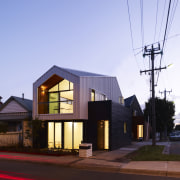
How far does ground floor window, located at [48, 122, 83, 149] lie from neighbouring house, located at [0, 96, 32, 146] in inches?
88.0

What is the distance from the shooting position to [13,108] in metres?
21.8

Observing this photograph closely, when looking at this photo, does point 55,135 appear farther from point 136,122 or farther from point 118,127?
point 136,122

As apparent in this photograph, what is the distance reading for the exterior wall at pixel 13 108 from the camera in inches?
838

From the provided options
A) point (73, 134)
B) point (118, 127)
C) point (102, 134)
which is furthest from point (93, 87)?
point (73, 134)

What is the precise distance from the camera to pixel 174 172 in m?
9.45

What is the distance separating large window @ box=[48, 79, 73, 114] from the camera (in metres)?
18.8

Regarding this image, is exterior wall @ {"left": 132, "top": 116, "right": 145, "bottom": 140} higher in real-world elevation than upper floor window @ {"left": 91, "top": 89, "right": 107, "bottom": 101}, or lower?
lower

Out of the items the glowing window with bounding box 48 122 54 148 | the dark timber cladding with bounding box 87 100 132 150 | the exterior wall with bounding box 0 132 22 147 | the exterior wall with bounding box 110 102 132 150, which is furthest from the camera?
the exterior wall with bounding box 0 132 22 147

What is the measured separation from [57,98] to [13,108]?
5.53m

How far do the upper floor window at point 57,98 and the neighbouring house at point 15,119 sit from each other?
6.78 feet

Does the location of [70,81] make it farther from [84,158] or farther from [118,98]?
[118,98]

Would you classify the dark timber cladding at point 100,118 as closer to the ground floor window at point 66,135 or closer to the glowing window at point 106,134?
the glowing window at point 106,134

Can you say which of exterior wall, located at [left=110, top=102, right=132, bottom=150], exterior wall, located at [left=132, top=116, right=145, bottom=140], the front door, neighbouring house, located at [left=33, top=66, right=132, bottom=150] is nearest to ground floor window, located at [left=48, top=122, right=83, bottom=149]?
neighbouring house, located at [left=33, top=66, right=132, bottom=150]

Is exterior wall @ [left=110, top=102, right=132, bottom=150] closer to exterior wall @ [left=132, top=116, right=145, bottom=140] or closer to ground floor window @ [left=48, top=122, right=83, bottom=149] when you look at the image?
ground floor window @ [left=48, top=122, right=83, bottom=149]
